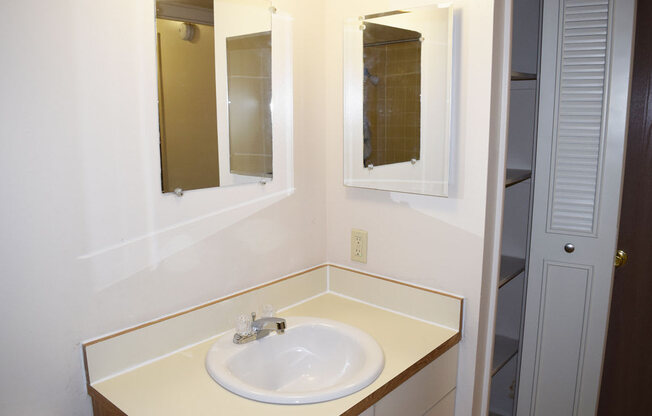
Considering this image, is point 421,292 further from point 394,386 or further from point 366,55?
point 366,55

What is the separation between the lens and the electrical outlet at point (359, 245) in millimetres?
1804

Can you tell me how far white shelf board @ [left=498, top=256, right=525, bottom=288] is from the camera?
1864 mm

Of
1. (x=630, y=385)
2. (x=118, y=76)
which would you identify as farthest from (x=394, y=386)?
(x=630, y=385)

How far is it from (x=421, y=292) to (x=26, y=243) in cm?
116

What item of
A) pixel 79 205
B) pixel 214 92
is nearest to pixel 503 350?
pixel 214 92

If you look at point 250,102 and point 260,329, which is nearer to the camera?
point 260,329

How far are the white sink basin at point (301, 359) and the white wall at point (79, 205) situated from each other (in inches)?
8.7

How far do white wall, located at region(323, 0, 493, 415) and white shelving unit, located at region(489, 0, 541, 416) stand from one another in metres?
0.53

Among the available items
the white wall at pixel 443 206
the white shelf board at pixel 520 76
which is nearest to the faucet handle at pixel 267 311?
the white wall at pixel 443 206

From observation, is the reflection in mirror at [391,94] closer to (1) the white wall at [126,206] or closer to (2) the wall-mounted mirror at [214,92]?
(1) the white wall at [126,206]

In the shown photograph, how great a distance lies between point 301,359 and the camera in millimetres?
1522

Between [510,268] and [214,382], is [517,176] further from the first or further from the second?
[214,382]

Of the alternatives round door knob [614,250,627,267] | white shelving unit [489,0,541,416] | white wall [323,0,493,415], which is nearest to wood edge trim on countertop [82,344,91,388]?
white wall [323,0,493,415]

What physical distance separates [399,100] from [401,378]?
0.87 meters
